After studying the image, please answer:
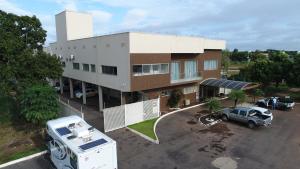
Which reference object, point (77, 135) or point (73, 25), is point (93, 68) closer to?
point (73, 25)

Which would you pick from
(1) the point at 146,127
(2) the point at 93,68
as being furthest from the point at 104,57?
(1) the point at 146,127

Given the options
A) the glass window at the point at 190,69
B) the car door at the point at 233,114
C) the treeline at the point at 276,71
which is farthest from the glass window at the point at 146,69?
the treeline at the point at 276,71

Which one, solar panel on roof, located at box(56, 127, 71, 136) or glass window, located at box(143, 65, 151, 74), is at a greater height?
glass window, located at box(143, 65, 151, 74)

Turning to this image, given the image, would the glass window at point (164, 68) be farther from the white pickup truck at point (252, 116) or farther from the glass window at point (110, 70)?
the white pickup truck at point (252, 116)

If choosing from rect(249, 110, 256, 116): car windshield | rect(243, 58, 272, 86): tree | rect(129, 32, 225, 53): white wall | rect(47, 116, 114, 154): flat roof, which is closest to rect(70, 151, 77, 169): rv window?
rect(47, 116, 114, 154): flat roof

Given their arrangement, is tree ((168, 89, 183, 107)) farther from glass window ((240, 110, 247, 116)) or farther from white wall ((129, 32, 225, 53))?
glass window ((240, 110, 247, 116))

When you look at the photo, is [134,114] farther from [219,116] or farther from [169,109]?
[219,116]

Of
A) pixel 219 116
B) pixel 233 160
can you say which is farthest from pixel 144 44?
pixel 233 160
